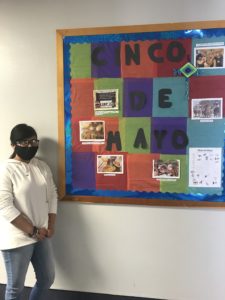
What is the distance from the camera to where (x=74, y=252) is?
2.21 m

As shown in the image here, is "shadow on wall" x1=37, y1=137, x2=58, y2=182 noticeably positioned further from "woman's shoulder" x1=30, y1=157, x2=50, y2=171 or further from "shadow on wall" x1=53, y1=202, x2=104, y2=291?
"shadow on wall" x1=53, y1=202, x2=104, y2=291

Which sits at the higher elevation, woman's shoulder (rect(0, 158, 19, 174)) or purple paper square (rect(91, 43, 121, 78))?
purple paper square (rect(91, 43, 121, 78))

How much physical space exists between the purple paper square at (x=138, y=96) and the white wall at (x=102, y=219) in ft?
1.28

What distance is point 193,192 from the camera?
2.00m

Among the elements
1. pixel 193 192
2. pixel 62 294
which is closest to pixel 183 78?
pixel 193 192

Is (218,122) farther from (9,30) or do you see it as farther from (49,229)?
(9,30)

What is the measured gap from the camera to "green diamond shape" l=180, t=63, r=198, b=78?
1.93 m

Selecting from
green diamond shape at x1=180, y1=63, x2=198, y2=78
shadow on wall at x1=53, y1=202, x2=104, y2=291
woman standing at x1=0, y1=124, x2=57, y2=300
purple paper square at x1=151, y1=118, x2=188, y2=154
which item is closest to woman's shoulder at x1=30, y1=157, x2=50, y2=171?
woman standing at x1=0, y1=124, x2=57, y2=300

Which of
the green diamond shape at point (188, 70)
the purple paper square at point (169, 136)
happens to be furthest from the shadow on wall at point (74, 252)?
the green diamond shape at point (188, 70)

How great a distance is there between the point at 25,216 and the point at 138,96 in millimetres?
1038

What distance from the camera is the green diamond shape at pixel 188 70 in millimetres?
1934

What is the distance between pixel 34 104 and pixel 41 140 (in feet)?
0.85

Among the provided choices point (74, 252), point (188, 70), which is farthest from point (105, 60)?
point (74, 252)

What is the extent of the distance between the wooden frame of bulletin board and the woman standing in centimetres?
25
